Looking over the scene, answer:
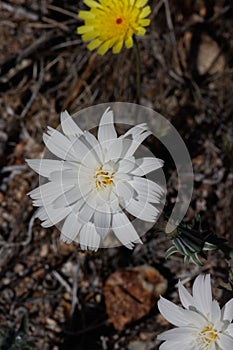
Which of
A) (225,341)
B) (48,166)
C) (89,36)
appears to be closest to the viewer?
(225,341)

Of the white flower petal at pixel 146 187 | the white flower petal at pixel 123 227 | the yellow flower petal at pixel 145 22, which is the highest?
the yellow flower petal at pixel 145 22

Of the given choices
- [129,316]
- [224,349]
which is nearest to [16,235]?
[129,316]

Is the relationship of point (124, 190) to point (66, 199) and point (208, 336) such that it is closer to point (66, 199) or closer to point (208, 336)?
point (66, 199)

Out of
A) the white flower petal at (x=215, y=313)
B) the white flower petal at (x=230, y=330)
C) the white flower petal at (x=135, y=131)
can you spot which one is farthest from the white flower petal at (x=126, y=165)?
the white flower petal at (x=230, y=330)

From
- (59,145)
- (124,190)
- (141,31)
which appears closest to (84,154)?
(59,145)

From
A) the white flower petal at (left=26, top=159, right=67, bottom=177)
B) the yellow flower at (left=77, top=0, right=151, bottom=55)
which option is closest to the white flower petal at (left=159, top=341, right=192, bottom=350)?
the white flower petal at (left=26, top=159, right=67, bottom=177)

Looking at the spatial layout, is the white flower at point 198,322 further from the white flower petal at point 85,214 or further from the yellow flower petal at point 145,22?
the yellow flower petal at point 145,22

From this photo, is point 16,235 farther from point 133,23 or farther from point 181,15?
point 181,15
